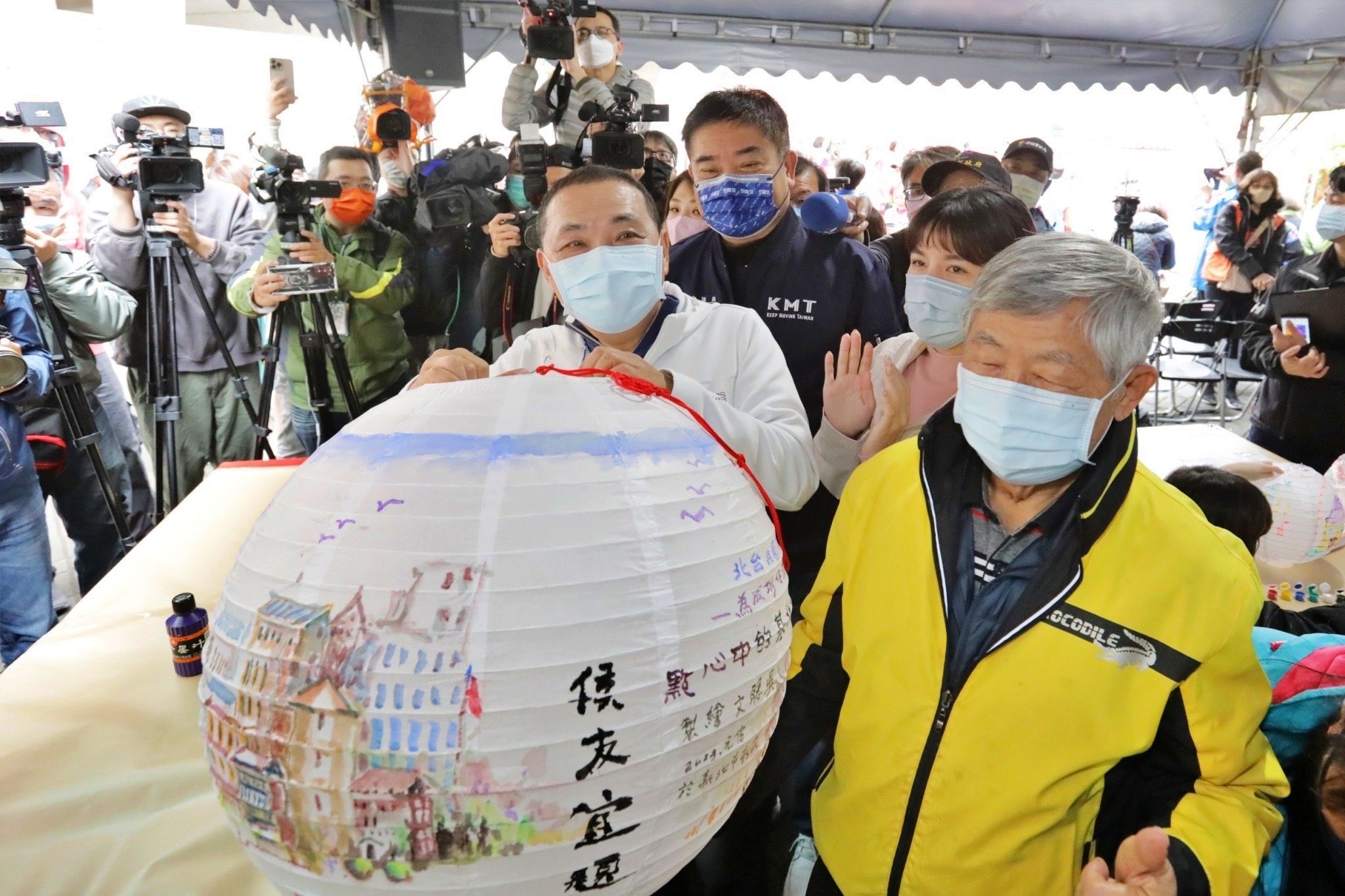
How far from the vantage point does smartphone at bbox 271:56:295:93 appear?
3.16 metres

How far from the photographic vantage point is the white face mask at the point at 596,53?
2.87m

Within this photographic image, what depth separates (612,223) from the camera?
1216mm

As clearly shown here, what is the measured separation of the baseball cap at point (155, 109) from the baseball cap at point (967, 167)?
99.1 inches

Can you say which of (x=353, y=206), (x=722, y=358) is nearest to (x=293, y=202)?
(x=353, y=206)

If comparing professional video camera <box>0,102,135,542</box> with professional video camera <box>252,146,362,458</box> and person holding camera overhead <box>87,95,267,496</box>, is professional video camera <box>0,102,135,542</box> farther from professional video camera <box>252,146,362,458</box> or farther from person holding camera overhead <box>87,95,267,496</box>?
professional video camera <box>252,146,362,458</box>

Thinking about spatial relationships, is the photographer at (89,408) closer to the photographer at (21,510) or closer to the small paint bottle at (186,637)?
the photographer at (21,510)

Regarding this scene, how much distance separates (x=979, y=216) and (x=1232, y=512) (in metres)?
0.82

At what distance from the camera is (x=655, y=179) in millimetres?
2619

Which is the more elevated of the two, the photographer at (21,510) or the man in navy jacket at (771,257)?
the man in navy jacket at (771,257)

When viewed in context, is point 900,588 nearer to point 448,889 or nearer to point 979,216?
point 448,889

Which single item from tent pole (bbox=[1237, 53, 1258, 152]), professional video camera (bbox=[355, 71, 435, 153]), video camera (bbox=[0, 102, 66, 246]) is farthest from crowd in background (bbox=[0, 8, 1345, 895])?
tent pole (bbox=[1237, 53, 1258, 152])

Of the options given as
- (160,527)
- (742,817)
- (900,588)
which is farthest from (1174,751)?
(160,527)

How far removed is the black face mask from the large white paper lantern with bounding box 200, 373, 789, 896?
210cm

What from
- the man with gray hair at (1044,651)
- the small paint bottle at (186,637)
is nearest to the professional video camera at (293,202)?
the small paint bottle at (186,637)
